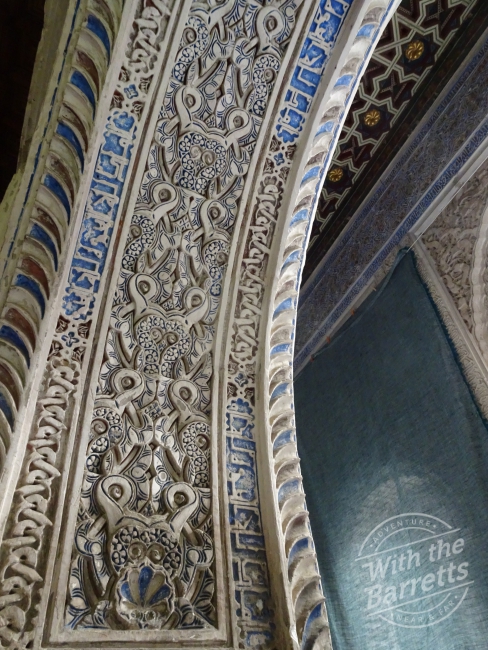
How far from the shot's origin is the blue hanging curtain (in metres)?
2.86

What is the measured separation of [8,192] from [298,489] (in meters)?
0.92

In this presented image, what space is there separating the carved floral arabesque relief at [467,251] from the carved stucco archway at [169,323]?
1927mm

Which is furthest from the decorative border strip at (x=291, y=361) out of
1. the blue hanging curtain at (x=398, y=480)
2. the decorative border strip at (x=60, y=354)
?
the blue hanging curtain at (x=398, y=480)

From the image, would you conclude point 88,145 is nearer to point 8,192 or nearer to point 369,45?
point 8,192

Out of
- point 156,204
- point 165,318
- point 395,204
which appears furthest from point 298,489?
point 395,204

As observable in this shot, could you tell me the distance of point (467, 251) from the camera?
3.38 meters

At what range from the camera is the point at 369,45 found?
5.39 feet

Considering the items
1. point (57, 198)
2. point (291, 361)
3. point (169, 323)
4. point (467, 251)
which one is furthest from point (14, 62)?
point (467, 251)

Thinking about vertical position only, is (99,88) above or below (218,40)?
below

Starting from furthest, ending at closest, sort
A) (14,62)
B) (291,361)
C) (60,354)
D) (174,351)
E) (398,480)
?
(398,480)
(14,62)
(291,361)
(174,351)
(60,354)

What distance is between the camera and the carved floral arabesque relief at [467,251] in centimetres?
326

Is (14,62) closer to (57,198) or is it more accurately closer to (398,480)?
(57,198)

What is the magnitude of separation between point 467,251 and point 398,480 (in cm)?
132

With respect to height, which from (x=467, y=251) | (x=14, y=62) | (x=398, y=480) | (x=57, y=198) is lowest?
(x=57, y=198)
